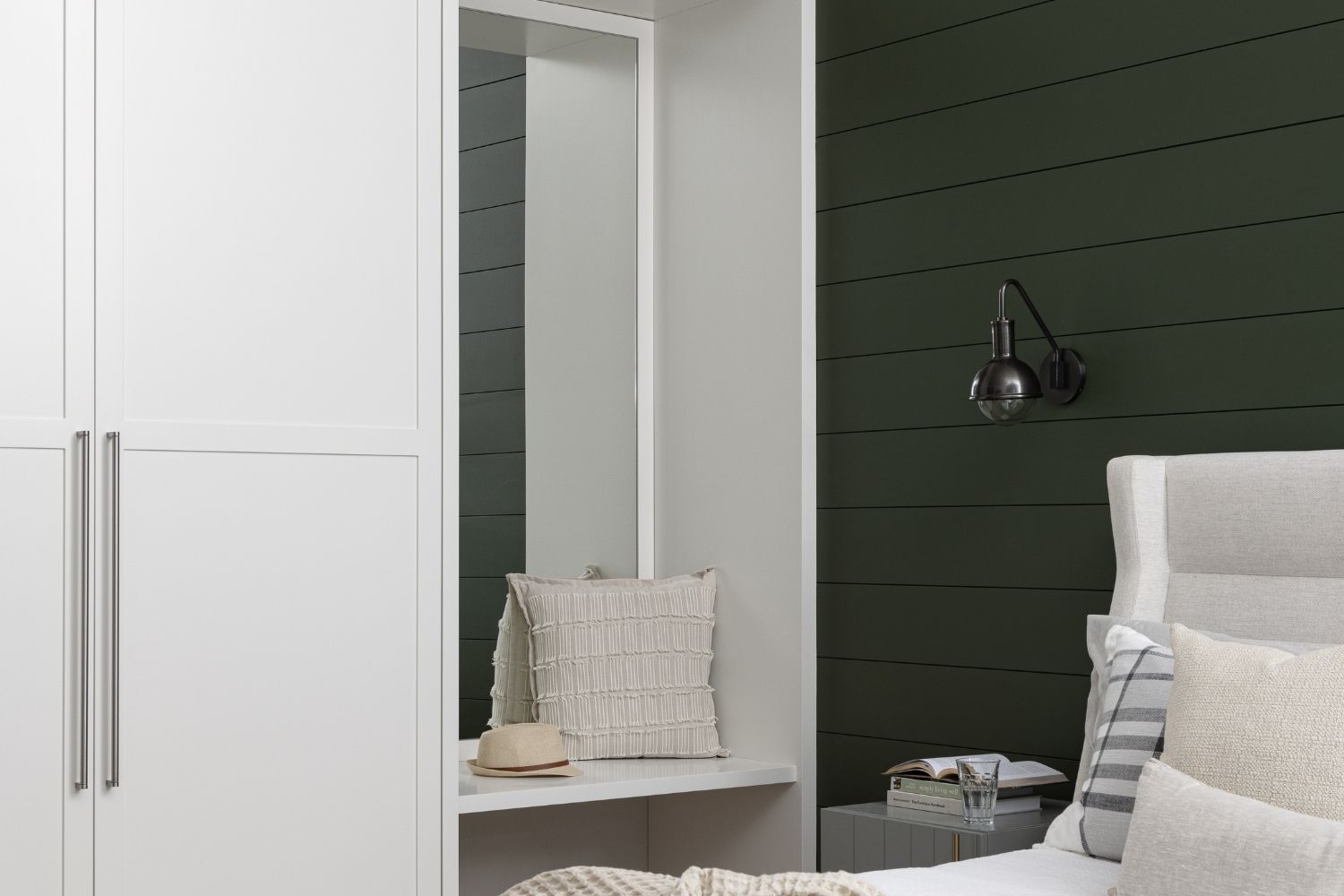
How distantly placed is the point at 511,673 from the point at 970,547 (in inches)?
42.9

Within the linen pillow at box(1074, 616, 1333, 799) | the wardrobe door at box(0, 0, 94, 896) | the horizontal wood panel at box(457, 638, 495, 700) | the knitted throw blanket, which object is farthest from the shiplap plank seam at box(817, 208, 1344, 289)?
the knitted throw blanket

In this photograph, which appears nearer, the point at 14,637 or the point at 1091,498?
the point at 14,637

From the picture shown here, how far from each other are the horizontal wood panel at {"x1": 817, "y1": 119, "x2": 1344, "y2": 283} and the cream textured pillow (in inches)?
40.0

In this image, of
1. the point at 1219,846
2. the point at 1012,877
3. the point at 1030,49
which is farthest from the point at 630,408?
the point at 1219,846

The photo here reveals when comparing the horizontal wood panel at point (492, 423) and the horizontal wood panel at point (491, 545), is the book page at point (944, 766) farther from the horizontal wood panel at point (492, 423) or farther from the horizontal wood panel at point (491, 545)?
the horizontal wood panel at point (492, 423)

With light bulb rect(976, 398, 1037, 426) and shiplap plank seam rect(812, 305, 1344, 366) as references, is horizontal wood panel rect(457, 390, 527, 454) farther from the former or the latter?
light bulb rect(976, 398, 1037, 426)

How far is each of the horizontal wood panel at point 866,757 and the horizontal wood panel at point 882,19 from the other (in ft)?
4.91

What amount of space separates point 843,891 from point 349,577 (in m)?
1.41

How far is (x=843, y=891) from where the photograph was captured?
177 cm

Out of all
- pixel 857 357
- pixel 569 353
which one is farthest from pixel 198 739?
pixel 857 357

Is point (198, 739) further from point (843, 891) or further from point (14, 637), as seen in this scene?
point (843, 891)

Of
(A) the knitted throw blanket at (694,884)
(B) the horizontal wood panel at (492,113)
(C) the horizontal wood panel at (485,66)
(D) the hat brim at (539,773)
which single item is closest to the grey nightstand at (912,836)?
(D) the hat brim at (539,773)

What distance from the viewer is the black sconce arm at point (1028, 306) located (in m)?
2.88

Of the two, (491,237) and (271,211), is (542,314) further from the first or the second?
(271,211)
